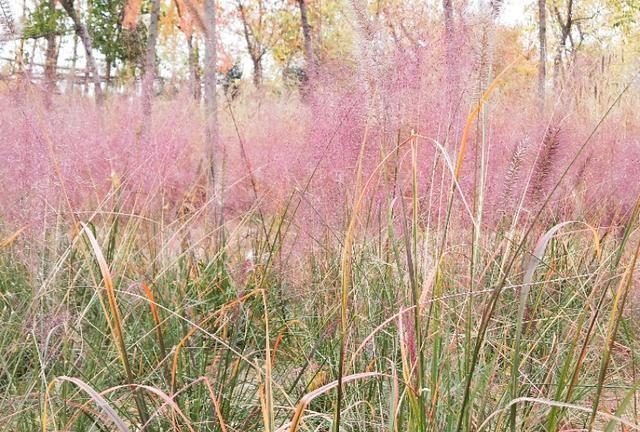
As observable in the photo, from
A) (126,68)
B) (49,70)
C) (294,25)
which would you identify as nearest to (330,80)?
(49,70)

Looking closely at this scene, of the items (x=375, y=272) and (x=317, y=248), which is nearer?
(x=375, y=272)

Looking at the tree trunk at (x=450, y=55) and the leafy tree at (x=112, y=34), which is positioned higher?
the leafy tree at (x=112, y=34)

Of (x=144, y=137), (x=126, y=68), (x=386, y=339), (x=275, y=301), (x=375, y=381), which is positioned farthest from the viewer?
(x=126, y=68)

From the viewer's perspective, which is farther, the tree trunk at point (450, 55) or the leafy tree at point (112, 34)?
the leafy tree at point (112, 34)

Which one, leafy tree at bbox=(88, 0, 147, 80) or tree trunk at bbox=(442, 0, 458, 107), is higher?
leafy tree at bbox=(88, 0, 147, 80)

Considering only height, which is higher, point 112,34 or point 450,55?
point 112,34

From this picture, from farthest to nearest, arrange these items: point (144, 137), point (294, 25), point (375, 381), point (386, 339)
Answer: point (294, 25) → point (144, 137) → point (386, 339) → point (375, 381)

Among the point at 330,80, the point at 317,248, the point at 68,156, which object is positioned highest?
the point at 330,80

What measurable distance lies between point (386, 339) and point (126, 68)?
→ 13.6 meters

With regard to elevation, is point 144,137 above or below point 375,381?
above

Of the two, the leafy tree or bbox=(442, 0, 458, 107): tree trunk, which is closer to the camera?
bbox=(442, 0, 458, 107): tree trunk

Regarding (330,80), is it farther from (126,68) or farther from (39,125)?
(126,68)

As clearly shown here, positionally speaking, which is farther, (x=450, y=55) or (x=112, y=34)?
(x=112, y=34)

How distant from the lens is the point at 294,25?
17469 millimetres
